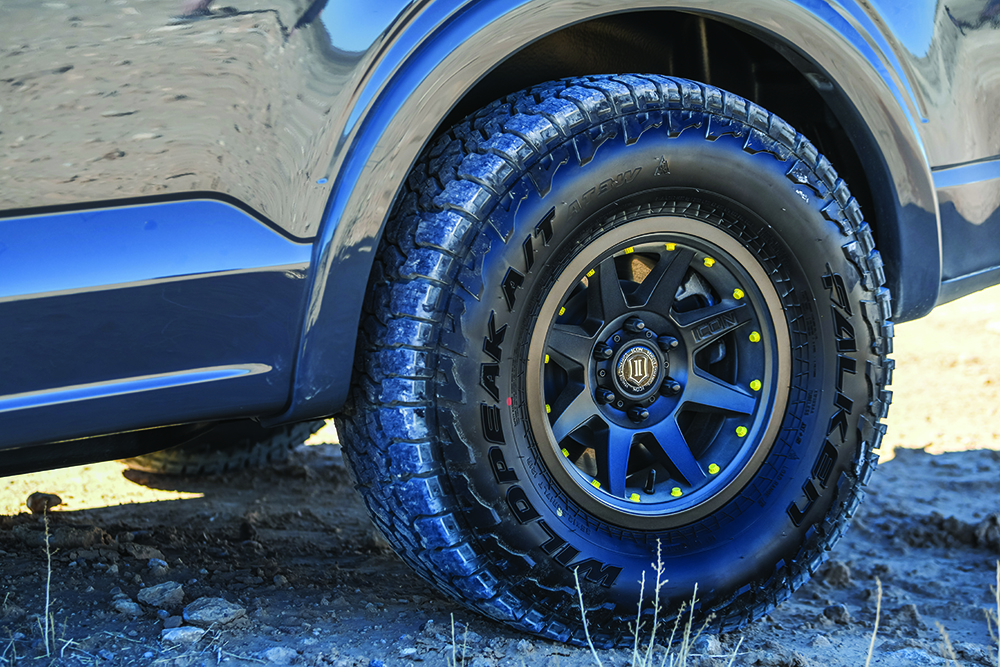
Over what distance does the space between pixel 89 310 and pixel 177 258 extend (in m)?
0.16

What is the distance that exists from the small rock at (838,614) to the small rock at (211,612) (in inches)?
58.7

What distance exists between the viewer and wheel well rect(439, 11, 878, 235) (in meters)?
2.03

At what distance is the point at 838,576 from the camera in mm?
2533

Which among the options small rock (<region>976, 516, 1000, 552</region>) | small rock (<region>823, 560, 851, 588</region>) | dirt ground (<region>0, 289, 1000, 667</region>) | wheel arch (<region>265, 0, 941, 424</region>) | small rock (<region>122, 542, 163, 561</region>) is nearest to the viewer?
wheel arch (<region>265, 0, 941, 424</region>)

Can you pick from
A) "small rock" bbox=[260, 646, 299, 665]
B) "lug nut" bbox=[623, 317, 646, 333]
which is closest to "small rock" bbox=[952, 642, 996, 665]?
"lug nut" bbox=[623, 317, 646, 333]

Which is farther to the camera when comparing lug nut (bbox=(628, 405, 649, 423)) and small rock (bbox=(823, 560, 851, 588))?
small rock (bbox=(823, 560, 851, 588))

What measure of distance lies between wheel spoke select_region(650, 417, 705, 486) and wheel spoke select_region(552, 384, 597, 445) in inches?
7.5

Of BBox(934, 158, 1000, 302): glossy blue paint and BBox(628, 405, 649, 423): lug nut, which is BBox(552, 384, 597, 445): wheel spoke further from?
BBox(934, 158, 1000, 302): glossy blue paint

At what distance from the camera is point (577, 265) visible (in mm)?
1771

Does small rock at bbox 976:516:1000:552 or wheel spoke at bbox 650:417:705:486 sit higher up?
wheel spoke at bbox 650:417:705:486

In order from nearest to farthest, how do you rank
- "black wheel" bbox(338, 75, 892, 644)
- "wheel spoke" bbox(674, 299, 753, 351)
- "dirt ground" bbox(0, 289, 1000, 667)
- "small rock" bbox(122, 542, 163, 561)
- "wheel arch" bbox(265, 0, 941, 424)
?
"wheel arch" bbox(265, 0, 941, 424), "black wheel" bbox(338, 75, 892, 644), "dirt ground" bbox(0, 289, 1000, 667), "wheel spoke" bbox(674, 299, 753, 351), "small rock" bbox(122, 542, 163, 561)

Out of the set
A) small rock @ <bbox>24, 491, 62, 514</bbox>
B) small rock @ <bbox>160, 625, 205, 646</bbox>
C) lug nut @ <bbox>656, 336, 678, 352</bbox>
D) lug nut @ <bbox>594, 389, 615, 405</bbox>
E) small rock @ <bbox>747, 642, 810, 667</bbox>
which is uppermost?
lug nut @ <bbox>656, 336, 678, 352</bbox>

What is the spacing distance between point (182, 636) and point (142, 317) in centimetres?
73

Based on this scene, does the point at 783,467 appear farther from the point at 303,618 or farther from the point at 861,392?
the point at 303,618
